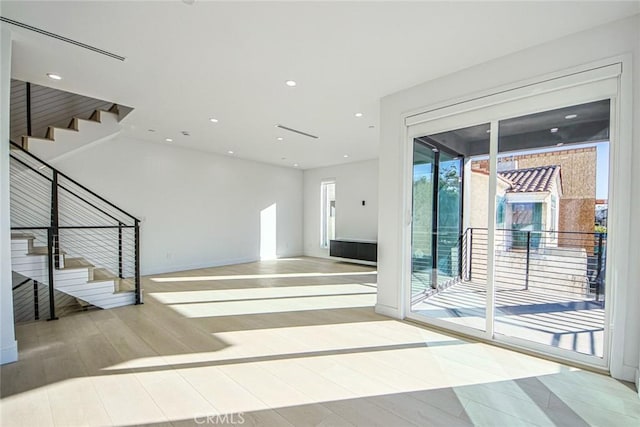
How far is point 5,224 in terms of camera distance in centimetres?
242

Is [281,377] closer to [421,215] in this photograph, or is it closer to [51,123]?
[421,215]

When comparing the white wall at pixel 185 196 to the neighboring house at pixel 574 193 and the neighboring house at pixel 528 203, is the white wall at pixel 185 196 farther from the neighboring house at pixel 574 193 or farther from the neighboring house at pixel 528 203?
the neighboring house at pixel 574 193

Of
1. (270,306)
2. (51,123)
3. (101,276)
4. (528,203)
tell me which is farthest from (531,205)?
(51,123)

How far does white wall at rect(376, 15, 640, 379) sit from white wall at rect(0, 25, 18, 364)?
3.64 meters

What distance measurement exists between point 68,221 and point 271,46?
4.96 metres

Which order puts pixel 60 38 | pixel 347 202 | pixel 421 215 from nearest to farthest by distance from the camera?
pixel 60 38 < pixel 421 215 < pixel 347 202

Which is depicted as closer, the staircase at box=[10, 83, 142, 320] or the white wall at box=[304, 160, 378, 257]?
the staircase at box=[10, 83, 142, 320]

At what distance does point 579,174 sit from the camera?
262 centimetres

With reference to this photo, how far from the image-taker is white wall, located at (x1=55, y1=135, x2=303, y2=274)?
5598mm

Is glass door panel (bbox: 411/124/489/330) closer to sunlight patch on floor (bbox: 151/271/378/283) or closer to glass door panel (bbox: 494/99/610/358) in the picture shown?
glass door panel (bbox: 494/99/610/358)

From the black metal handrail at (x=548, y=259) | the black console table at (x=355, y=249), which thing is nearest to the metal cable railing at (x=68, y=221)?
the black metal handrail at (x=548, y=259)

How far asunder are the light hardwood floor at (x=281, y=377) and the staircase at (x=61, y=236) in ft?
1.45

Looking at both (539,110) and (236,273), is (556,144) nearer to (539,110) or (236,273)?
(539,110)

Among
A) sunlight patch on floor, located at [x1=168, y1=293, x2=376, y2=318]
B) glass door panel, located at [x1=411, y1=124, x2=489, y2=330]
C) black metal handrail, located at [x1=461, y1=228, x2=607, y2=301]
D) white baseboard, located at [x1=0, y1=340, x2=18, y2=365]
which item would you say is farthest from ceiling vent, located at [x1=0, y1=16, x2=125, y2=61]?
black metal handrail, located at [x1=461, y1=228, x2=607, y2=301]
